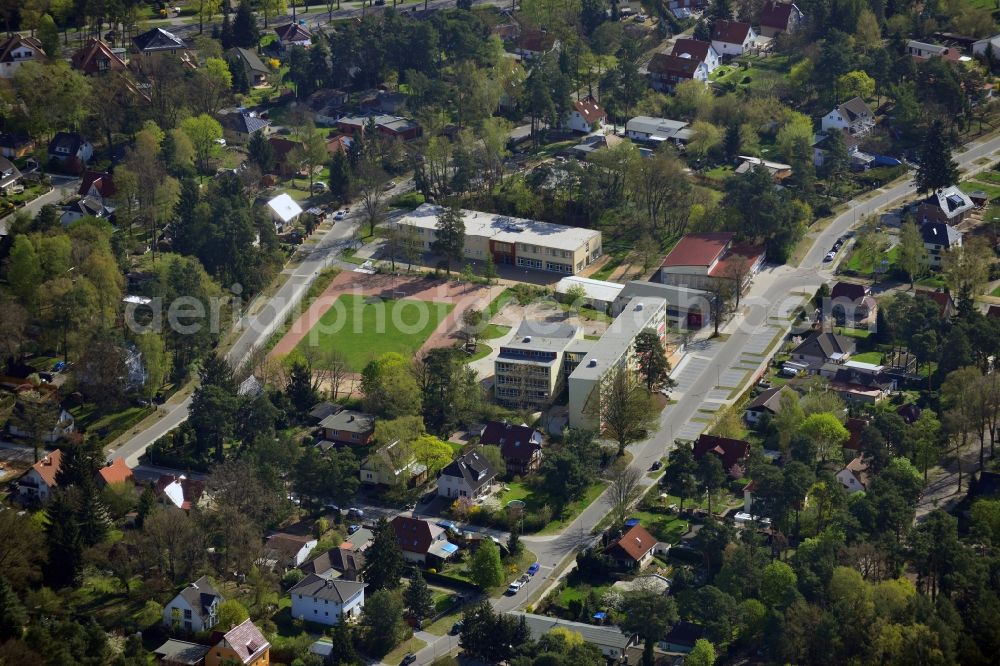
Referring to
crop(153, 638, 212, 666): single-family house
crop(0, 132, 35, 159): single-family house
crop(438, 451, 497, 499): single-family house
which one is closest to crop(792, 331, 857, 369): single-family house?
crop(438, 451, 497, 499): single-family house

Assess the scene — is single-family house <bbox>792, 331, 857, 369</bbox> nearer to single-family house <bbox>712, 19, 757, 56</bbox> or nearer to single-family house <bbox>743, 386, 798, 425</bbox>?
single-family house <bbox>743, 386, 798, 425</bbox>

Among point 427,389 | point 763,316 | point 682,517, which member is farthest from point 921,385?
point 427,389

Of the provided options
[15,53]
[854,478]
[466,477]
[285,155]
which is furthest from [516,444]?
[15,53]

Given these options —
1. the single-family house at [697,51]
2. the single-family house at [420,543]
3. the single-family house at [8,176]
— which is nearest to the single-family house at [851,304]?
the single-family house at [420,543]

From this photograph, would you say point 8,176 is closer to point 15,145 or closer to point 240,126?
point 15,145

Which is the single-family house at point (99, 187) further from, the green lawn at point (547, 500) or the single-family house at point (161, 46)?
the green lawn at point (547, 500)
